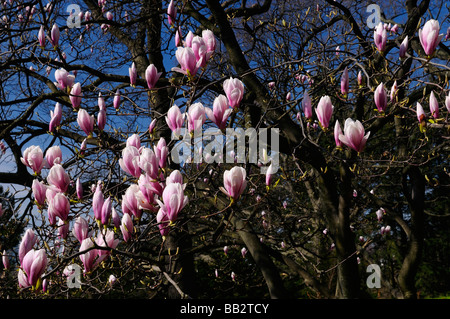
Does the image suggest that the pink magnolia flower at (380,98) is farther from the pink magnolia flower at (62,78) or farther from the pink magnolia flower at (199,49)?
the pink magnolia flower at (62,78)

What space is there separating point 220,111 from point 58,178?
77 centimetres

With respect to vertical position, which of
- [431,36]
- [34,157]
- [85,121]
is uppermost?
[431,36]

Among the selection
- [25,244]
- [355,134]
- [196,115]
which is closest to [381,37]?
[355,134]

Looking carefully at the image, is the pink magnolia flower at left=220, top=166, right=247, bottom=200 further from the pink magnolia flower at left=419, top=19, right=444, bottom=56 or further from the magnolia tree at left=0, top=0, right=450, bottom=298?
the pink magnolia flower at left=419, top=19, right=444, bottom=56

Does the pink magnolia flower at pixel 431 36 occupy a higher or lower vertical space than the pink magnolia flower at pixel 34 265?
higher

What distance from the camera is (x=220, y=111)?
1.71 metres

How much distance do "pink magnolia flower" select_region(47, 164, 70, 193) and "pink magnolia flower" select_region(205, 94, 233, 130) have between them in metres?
0.69

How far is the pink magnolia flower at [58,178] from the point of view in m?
1.63

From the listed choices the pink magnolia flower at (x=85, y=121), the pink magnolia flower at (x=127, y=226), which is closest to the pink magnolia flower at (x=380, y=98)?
the pink magnolia flower at (x=127, y=226)

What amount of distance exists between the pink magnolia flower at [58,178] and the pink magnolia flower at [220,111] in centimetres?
69

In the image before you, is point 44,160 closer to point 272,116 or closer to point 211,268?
point 272,116

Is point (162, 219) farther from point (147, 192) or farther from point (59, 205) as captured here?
point (59, 205)
